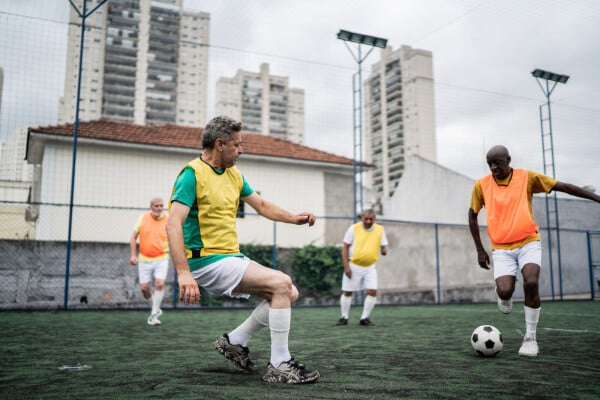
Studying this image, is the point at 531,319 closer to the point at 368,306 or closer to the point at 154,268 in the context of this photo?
the point at 368,306

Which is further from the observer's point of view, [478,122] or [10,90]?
[478,122]

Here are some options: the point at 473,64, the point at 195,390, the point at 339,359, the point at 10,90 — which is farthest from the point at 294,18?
the point at 195,390

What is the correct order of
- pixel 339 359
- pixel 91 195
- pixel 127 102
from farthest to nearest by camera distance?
pixel 127 102 → pixel 91 195 → pixel 339 359

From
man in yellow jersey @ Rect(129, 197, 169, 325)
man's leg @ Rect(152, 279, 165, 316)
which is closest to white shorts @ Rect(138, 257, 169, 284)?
man in yellow jersey @ Rect(129, 197, 169, 325)

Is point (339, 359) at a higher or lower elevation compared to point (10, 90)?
lower

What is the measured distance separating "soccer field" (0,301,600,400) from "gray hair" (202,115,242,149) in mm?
1582

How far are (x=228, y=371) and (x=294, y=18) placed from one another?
474 inches

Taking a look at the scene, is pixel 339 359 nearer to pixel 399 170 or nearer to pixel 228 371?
pixel 228 371

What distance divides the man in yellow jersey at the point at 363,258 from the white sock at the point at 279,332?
4858 mm

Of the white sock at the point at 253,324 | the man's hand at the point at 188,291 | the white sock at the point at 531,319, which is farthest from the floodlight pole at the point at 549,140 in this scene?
the man's hand at the point at 188,291

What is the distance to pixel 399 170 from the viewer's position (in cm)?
10006

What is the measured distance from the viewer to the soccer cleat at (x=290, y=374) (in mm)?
3287

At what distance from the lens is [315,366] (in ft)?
13.3

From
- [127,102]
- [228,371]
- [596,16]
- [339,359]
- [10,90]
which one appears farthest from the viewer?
[127,102]
